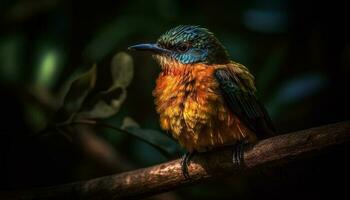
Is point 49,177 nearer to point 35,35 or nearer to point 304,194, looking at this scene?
point 35,35

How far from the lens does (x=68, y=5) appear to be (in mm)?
4746

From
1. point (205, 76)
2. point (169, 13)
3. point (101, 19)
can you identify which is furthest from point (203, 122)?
point (101, 19)

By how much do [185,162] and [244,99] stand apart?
524 mm

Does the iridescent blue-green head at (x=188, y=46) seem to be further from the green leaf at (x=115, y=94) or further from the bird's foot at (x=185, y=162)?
the bird's foot at (x=185, y=162)

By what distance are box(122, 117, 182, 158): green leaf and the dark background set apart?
2.53 ft

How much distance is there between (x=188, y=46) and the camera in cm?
401

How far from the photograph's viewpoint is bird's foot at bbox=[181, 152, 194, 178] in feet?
10.9

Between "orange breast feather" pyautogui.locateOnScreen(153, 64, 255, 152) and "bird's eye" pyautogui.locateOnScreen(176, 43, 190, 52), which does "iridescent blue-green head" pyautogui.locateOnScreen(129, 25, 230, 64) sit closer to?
"bird's eye" pyautogui.locateOnScreen(176, 43, 190, 52)

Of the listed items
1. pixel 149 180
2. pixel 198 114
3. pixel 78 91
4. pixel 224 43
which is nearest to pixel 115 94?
pixel 78 91

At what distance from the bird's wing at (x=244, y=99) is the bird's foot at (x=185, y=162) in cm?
35

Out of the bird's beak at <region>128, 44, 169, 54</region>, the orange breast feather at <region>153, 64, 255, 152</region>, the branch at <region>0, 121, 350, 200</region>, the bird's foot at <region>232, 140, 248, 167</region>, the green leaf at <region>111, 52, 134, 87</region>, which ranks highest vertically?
the bird's beak at <region>128, 44, 169, 54</region>

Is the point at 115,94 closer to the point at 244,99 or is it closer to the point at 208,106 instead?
the point at 208,106

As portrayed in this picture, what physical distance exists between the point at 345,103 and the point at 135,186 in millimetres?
1888

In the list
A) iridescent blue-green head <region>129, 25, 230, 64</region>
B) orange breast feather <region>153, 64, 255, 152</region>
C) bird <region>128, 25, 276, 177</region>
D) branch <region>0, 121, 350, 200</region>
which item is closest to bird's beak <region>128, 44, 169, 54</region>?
iridescent blue-green head <region>129, 25, 230, 64</region>
